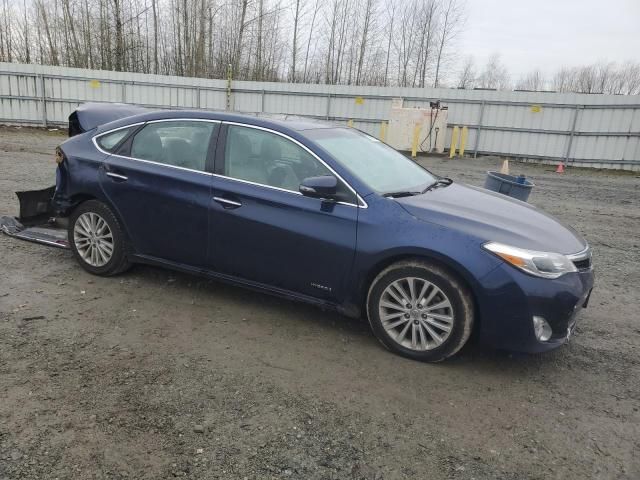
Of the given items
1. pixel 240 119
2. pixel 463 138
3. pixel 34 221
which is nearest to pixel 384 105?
pixel 463 138

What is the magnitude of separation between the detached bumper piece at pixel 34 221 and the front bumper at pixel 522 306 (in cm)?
455

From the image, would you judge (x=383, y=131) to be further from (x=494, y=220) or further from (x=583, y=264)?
(x=583, y=264)

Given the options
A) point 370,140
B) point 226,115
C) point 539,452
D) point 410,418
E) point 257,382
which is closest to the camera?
point 539,452

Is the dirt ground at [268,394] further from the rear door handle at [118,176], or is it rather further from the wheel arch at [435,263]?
the rear door handle at [118,176]

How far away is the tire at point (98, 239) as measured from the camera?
473 centimetres

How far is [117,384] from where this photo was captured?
10.4ft

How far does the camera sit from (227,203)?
414 centimetres

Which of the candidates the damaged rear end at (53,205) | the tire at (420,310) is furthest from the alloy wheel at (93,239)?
the tire at (420,310)

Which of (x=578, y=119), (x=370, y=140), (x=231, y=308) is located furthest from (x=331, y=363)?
(x=578, y=119)

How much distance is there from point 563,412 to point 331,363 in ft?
4.93

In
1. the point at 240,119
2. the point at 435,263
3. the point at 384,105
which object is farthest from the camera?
the point at 384,105

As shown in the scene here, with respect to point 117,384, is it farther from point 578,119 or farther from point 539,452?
point 578,119

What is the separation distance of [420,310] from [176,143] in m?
2.57

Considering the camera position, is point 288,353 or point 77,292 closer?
point 288,353
